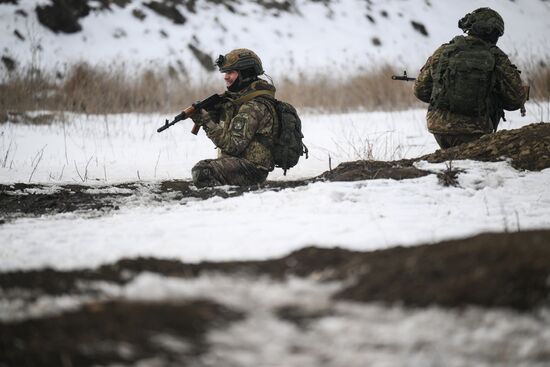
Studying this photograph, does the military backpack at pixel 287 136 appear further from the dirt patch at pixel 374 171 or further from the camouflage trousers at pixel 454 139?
the camouflage trousers at pixel 454 139

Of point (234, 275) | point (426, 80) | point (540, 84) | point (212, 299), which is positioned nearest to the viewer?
point (212, 299)

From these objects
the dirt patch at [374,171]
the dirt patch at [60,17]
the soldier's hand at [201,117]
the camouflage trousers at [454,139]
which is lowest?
Answer: the dirt patch at [374,171]

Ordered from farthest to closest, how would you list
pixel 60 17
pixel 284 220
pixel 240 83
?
pixel 60 17, pixel 240 83, pixel 284 220

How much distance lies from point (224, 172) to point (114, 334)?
3.13 meters

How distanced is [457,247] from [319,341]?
0.74m

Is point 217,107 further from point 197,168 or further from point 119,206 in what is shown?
point 119,206

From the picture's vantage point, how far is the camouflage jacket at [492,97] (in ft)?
16.8

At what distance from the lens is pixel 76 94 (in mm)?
9852

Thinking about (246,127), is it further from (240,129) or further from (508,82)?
(508,82)

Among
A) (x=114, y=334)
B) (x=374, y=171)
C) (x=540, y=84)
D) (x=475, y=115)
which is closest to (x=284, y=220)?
(x=374, y=171)

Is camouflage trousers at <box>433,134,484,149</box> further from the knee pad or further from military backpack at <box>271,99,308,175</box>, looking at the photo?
the knee pad

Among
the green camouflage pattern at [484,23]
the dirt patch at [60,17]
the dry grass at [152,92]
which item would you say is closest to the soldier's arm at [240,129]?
the green camouflage pattern at [484,23]

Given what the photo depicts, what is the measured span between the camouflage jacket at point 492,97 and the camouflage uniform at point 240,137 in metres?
1.63

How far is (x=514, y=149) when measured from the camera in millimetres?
4441
